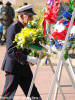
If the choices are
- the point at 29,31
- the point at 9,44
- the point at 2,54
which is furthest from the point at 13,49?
the point at 2,54

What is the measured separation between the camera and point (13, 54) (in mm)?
4648

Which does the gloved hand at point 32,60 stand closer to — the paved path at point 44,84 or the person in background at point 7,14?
the paved path at point 44,84

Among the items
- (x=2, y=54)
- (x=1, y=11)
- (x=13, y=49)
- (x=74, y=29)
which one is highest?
(x=74, y=29)

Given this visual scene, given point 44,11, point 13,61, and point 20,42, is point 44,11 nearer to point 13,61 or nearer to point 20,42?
point 20,42

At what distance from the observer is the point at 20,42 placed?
4.34 meters

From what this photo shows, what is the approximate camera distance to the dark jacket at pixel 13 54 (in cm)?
465

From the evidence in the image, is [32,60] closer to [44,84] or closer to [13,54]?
[13,54]

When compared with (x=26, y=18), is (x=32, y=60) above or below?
below

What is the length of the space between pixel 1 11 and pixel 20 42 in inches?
407

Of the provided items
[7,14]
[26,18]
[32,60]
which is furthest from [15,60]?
[7,14]

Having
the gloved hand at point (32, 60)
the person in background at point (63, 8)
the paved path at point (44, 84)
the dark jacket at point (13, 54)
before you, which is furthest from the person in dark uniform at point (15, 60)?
the paved path at point (44, 84)

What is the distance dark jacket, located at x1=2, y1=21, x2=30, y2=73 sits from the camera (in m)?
4.65

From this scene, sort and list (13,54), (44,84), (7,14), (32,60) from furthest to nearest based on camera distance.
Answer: (7,14) < (44,84) < (13,54) < (32,60)

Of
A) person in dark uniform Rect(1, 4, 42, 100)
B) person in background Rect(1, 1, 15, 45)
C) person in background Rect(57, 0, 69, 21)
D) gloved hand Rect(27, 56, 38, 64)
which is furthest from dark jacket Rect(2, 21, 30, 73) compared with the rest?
person in background Rect(1, 1, 15, 45)
